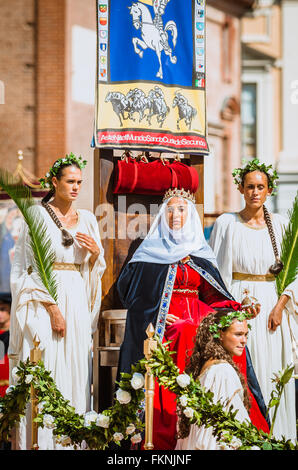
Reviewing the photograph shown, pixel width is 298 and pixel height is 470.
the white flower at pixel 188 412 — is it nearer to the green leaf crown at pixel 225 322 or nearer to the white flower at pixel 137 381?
the white flower at pixel 137 381

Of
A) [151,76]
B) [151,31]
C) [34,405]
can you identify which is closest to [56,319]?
[34,405]

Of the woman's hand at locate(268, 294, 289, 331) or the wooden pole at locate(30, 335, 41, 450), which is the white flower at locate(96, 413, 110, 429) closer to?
the wooden pole at locate(30, 335, 41, 450)

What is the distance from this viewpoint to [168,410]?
742 centimetres

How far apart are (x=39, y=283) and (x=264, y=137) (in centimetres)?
1337

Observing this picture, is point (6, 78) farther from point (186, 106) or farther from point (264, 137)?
point (186, 106)

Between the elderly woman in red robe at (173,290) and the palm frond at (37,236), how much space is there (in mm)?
586

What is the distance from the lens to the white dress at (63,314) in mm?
7809

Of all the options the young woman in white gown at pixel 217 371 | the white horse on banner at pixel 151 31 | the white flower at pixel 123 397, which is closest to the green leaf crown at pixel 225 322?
the young woman in white gown at pixel 217 371

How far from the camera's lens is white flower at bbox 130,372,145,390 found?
670cm

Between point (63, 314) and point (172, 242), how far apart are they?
1042mm

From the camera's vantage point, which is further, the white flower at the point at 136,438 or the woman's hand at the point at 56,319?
the woman's hand at the point at 56,319

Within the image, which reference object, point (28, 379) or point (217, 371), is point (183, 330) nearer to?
point (217, 371)

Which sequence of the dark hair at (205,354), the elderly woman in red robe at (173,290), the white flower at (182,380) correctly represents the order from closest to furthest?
the white flower at (182,380)
the dark hair at (205,354)
the elderly woman in red robe at (173,290)

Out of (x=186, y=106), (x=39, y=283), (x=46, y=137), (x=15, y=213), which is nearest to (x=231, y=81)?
(x=46, y=137)
